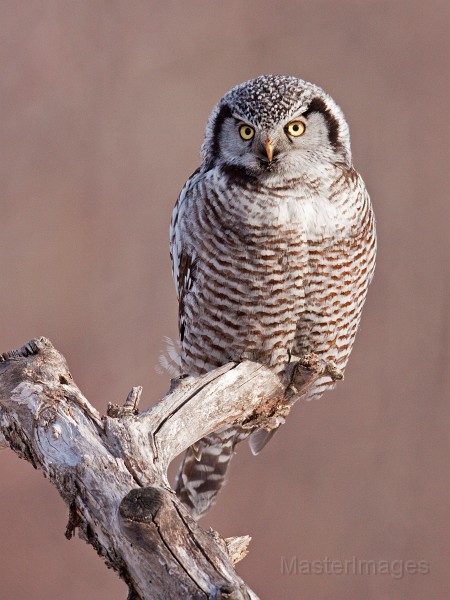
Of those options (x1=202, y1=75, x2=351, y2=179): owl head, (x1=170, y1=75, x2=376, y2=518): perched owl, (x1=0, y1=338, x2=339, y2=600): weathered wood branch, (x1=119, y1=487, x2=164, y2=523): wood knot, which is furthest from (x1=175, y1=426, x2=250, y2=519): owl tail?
(x1=119, y1=487, x2=164, y2=523): wood knot

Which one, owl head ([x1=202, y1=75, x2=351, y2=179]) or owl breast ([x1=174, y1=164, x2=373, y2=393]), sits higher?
owl head ([x1=202, y1=75, x2=351, y2=179])

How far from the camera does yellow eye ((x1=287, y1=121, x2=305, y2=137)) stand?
239 centimetres

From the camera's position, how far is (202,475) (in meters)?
3.03

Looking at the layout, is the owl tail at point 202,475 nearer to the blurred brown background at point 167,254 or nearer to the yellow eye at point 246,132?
the blurred brown background at point 167,254

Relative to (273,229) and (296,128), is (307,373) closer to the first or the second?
(273,229)

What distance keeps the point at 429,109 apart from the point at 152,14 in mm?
1314

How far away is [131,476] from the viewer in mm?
1727

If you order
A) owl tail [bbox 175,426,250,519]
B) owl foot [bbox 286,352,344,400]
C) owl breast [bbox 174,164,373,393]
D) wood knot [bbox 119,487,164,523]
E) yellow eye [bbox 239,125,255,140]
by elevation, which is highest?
yellow eye [bbox 239,125,255,140]

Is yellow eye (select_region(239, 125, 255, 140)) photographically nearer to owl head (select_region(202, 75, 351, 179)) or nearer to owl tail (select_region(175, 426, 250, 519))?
owl head (select_region(202, 75, 351, 179))

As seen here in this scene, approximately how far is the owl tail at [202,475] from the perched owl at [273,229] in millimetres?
500

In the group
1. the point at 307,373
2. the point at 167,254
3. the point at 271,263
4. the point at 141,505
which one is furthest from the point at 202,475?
the point at 141,505

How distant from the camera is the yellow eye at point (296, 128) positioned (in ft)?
7.84

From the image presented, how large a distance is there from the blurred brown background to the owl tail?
63 centimetres

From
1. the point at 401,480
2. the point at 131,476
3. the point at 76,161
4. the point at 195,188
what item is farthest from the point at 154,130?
the point at 131,476
